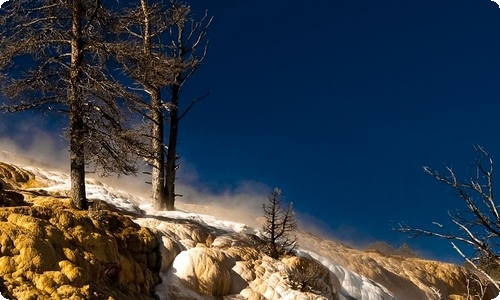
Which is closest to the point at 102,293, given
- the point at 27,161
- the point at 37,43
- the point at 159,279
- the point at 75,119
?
the point at 159,279

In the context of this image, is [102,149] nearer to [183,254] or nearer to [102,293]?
[183,254]

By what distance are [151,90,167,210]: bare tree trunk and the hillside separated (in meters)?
1.90

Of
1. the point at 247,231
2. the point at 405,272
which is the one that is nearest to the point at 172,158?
the point at 247,231

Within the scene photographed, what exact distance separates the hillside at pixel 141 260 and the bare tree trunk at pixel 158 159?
1.90m

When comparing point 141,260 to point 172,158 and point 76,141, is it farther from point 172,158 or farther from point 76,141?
point 172,158

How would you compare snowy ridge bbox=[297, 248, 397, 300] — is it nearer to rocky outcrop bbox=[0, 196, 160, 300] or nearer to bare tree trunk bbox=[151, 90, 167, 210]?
bare tree trunk bbox=[151, 90, 167, 210]

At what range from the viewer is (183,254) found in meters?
11.8

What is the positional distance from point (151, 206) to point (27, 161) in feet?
46.3

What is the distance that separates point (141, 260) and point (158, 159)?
7383 millimetres

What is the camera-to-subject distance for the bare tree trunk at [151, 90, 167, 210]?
17906 mm

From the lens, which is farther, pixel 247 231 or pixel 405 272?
pixel 405 272

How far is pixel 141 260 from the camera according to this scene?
10.8 meters

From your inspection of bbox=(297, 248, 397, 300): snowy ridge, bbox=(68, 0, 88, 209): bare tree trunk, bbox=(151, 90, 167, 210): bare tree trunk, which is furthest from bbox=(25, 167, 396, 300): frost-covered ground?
bbox=(68, 0, 88, 209): bare tree trunk

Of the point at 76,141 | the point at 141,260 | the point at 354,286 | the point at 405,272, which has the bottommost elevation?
the point at 405,272
